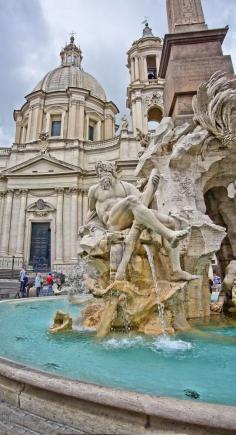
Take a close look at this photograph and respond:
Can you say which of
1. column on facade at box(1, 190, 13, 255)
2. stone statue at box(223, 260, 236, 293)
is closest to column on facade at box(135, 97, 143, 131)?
column on facade at box(1, 190, 13, 255)

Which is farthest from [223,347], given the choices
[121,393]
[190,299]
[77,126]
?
[77,126]

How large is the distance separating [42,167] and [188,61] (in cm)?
2507

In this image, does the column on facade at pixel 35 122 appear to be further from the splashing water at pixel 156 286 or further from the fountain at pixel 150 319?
the splashing water at pixel 156 286

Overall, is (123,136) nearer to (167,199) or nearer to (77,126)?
(77,126)

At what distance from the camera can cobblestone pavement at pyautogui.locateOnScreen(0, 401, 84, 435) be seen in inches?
63.8

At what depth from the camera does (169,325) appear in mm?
3850

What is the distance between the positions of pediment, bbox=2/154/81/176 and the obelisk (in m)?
22.8

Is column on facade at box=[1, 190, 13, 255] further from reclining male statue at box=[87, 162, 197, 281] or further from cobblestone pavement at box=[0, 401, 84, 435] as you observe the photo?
cobblestone pavement at box=[0, 401, 84, 435]

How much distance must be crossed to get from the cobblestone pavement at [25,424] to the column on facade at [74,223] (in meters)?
25.2

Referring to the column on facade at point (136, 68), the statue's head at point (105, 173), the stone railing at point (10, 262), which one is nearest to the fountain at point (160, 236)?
the statue's head at point (105, 173)

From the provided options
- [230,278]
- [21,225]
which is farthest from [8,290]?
[21,225]

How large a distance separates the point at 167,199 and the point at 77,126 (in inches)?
1258

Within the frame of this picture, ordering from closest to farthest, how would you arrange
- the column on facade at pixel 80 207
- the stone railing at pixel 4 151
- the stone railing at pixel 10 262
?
the stone railing at pixel 10 262, the column on facade at pixel 80 207, the stone railing at pixel 4 151

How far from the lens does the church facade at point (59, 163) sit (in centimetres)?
2730
